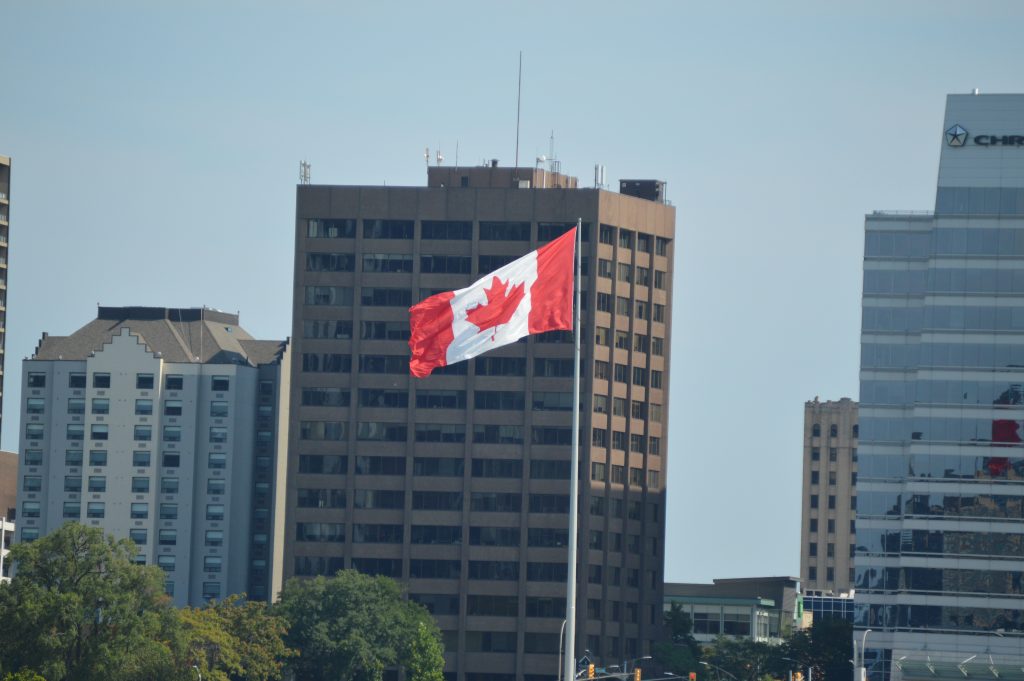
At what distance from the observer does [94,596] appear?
511 ft

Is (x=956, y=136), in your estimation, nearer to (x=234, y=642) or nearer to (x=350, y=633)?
(x=350, y=633)

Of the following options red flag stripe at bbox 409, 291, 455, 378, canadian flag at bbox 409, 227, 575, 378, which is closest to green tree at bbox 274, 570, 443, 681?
red flag stripe at bbox 409, 291, 455, 378

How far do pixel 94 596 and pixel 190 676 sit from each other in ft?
37.2

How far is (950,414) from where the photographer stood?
186750mm

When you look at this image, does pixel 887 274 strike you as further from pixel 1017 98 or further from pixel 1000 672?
pixel 1000 672

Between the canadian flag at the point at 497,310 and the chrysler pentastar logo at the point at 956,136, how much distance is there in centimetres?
11501

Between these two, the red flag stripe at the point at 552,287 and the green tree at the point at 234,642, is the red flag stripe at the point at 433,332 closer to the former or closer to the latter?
the red flag stripe at the point at 552,287

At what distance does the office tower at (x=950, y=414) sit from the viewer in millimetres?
184750

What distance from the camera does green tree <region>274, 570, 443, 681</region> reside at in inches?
7470

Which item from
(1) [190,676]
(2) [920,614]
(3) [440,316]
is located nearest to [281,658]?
(1) [190,676]

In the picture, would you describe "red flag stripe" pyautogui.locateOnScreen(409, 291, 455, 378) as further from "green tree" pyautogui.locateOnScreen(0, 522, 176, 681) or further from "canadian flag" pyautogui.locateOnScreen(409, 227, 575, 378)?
"green tree" pyautogui.locateOnScreen(0, 522, 176, 681)

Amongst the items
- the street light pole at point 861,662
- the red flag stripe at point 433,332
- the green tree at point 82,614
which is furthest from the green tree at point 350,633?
the red flag stripe at point 433,332

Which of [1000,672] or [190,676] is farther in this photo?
A: [1000,672]

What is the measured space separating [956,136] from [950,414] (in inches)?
948
